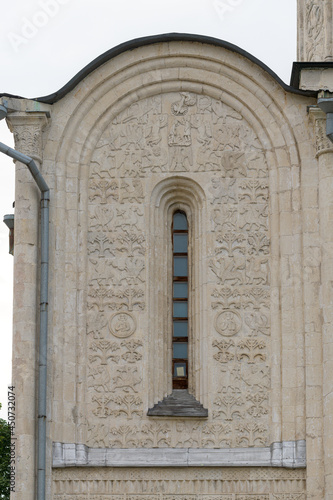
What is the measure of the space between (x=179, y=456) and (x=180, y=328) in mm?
2207

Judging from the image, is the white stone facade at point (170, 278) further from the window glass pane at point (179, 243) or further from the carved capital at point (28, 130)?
the window glass pane at point (179, 243)

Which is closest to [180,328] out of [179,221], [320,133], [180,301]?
[180,301]

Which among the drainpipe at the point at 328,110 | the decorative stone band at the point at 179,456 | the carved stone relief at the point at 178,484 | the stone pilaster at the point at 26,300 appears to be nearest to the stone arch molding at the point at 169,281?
the decorative stone band at the point at 179,456

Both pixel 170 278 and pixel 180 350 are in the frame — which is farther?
pixel 170 278

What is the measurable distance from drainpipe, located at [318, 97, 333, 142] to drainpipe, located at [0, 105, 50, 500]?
4.52 meters

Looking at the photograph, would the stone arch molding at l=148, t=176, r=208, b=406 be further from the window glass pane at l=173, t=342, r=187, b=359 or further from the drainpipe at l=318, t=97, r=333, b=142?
the drainpipe at l=318, t=97, r=333, b=142

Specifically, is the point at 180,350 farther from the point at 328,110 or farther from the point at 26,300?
the point at 328,110

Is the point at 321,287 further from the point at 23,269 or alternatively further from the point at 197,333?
the point at 23,269

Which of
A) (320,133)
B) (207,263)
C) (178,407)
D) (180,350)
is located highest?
(320,133)

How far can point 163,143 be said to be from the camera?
23047mm

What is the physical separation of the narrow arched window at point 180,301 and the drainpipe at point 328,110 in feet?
9.38

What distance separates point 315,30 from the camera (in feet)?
82.5

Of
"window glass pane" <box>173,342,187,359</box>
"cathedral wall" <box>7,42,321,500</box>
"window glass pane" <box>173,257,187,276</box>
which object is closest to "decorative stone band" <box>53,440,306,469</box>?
"cathedral wall" <box>7,42,321,500</box>

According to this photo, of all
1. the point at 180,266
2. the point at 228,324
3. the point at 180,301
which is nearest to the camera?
the point at 228,324
